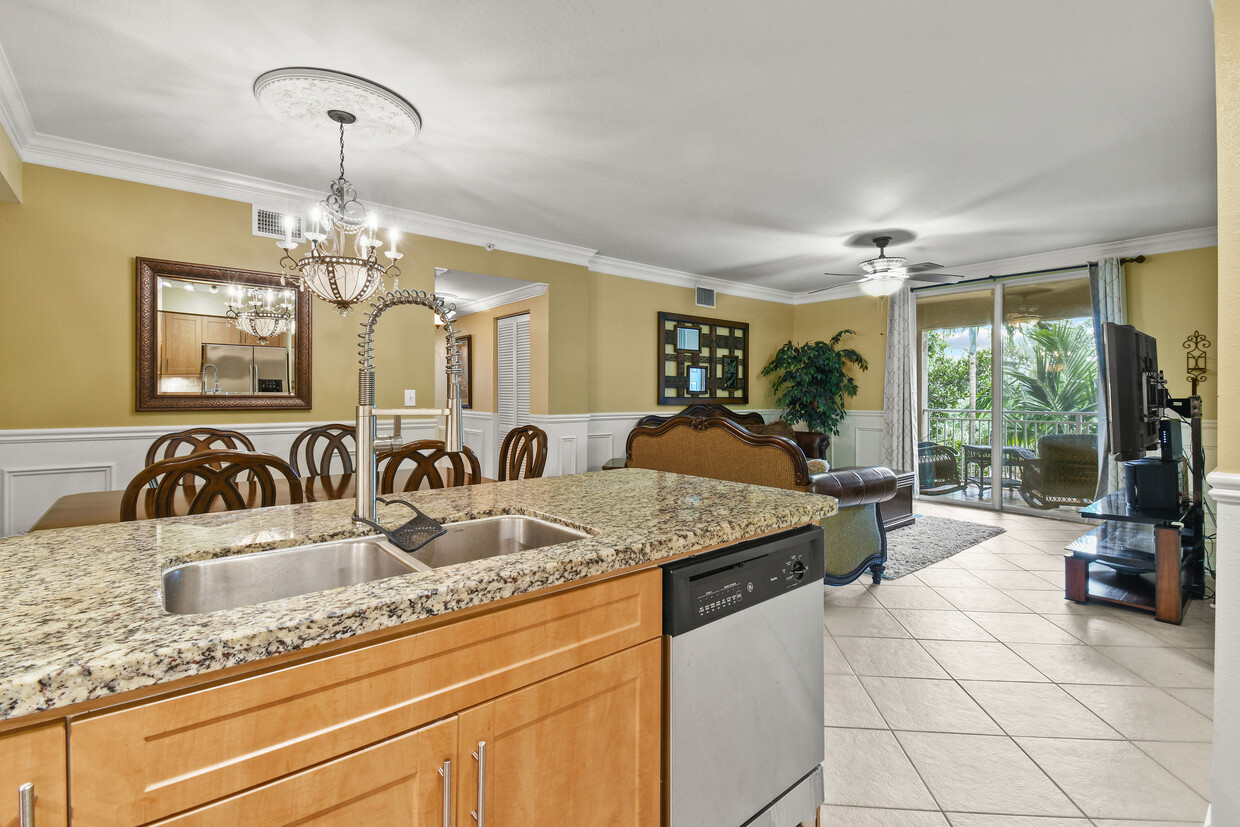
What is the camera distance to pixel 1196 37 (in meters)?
2.09

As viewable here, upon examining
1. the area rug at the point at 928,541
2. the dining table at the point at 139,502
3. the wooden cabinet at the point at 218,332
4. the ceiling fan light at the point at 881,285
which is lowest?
the area rug at the point at 928,541

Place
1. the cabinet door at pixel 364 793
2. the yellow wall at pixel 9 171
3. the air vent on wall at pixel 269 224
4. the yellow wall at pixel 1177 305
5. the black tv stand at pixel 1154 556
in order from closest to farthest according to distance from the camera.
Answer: the cabinet door at pixel 364 793 < the yellow wall at pixel 9 171 < the black tv stand at pixel 1154 556 < the air vent on wall at pixel 269 224 < the yellow wall at pixel 1177 305

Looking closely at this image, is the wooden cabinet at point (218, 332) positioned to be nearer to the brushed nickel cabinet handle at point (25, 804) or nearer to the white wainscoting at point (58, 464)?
the white wainscoting at point (58, 464)

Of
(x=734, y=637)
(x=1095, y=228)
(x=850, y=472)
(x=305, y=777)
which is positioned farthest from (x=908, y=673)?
(x=1095, y=228)

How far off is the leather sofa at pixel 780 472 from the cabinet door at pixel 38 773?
2.49 meters

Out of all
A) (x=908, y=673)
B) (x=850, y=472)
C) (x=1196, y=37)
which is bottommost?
(x=908, y=673)

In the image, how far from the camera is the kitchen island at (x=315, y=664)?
63cm

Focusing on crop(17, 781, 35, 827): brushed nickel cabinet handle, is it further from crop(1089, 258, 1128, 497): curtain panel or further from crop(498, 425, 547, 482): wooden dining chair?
crop(1089, 258, 1128, 497): curtain panel

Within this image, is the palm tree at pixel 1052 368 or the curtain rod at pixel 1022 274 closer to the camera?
the curtain rod at pixel 1022 274

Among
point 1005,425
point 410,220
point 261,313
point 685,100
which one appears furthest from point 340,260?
point 1005,425

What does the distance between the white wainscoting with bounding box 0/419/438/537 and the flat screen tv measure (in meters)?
5.02

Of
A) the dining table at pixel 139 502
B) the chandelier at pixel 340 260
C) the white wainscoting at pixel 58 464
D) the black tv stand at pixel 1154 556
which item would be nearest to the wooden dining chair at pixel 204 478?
the dining table at pixel 139 502

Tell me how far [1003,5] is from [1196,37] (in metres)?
0.81

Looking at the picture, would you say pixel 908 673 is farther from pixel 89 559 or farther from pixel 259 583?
pixel 89 559
